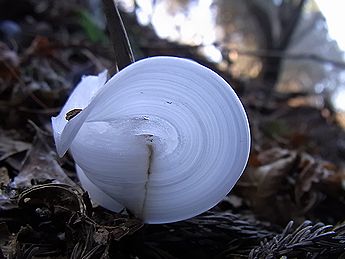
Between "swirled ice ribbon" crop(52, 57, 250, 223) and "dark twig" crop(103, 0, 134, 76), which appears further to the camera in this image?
"dark twig" crop(103, 0, 134, 76)

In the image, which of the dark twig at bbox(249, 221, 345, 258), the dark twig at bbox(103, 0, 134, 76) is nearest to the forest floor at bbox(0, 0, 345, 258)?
the dark twig at bbox(249, 221, 345, 258)

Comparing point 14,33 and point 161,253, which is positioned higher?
point 14,33

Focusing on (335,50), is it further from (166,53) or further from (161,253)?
(161,253)

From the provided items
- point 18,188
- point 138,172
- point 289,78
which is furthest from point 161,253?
point 289,78

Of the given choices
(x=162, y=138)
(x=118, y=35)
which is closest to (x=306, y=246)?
(x=162, y=138)

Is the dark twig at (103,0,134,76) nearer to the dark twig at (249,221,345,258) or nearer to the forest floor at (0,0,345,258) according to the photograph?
the forest floor at (0,0,345,258)
